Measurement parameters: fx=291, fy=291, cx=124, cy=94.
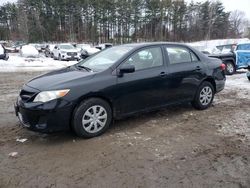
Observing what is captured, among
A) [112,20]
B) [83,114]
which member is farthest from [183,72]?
[112,20]

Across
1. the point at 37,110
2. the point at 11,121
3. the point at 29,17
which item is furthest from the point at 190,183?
the point at 29,17

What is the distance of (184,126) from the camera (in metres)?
5.49

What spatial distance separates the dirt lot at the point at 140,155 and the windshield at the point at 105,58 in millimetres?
1162

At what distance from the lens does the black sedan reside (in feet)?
14.8

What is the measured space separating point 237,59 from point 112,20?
50842 mm

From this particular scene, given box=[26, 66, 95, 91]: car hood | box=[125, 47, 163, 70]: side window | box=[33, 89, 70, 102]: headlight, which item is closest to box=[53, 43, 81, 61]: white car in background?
box=[125, 47, 163, 70]: side window

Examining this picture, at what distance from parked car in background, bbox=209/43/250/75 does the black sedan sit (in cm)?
798

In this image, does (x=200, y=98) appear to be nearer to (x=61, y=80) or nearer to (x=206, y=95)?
(x=206, y=95)

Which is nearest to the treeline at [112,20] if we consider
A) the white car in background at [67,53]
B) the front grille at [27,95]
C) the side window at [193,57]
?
the white car in background at [67,53]

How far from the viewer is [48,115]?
4.43 meters

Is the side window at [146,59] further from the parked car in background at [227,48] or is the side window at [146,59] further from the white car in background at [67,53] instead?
the white car in background at [67,53]

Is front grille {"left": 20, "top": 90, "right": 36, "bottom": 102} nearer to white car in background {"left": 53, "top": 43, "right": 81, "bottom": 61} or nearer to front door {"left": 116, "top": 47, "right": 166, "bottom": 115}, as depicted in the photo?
front door {"left": 116, "top": 47, "right": 166, "bottom": 115}

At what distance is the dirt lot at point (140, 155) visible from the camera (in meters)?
3.54

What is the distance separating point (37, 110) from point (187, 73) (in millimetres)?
3210
